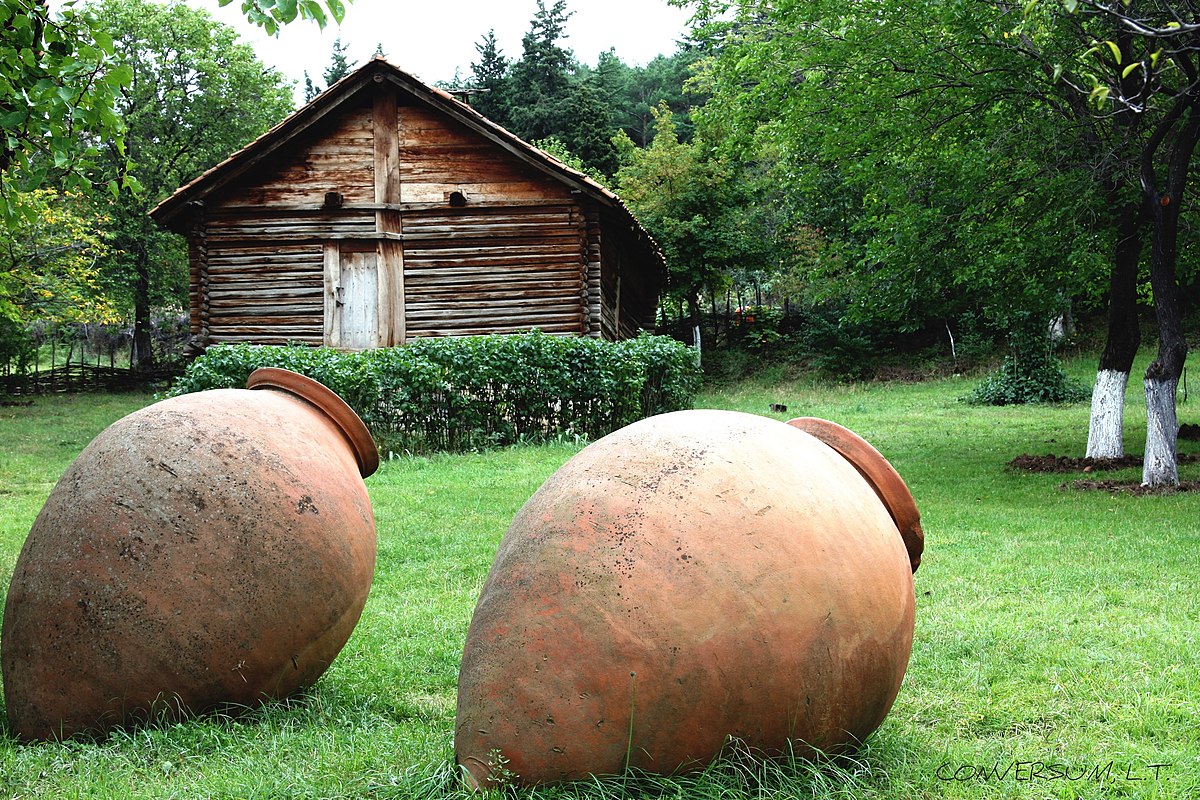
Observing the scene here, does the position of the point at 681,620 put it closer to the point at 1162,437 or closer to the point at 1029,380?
the point at 1162,437

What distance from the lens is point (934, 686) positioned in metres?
4.69

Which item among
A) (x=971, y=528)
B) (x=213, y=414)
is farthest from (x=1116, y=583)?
(x=213, y=414)

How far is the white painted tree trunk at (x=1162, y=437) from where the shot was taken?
10.9m

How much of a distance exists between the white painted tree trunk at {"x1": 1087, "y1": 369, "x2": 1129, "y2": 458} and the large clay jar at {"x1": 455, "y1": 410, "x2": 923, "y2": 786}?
Answer: 10.6m

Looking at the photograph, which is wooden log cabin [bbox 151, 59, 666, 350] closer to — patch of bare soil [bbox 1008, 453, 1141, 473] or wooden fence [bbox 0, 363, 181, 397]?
patch of bare soil [bbox 1008, 453, 1141, 473]

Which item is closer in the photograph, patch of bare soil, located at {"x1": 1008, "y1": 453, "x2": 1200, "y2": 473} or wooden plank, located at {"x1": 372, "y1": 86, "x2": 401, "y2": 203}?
patch of bare soil, located at {"x1": 1008, "y1": 453, "x2": 1200, "y2": 473}

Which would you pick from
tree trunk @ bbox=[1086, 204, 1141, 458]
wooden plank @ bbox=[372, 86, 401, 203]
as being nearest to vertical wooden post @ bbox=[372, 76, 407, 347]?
wooden plank @ bbox=[372, 86, 401, 203]

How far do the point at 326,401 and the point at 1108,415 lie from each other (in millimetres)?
11219

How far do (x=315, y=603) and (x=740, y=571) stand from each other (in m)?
2.04

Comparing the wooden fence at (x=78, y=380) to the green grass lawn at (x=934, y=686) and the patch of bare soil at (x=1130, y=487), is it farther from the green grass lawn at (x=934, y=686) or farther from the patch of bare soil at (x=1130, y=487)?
the patch of bare soil at (x=1130, y=487)

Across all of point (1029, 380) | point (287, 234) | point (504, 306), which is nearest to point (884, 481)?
point (504, 306)

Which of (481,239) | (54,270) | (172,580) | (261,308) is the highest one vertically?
(481,239)

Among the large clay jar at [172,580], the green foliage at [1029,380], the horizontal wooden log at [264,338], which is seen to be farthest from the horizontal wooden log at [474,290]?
the large clay jar at [172,580]

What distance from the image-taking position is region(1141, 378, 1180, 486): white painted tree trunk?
10.9 m
